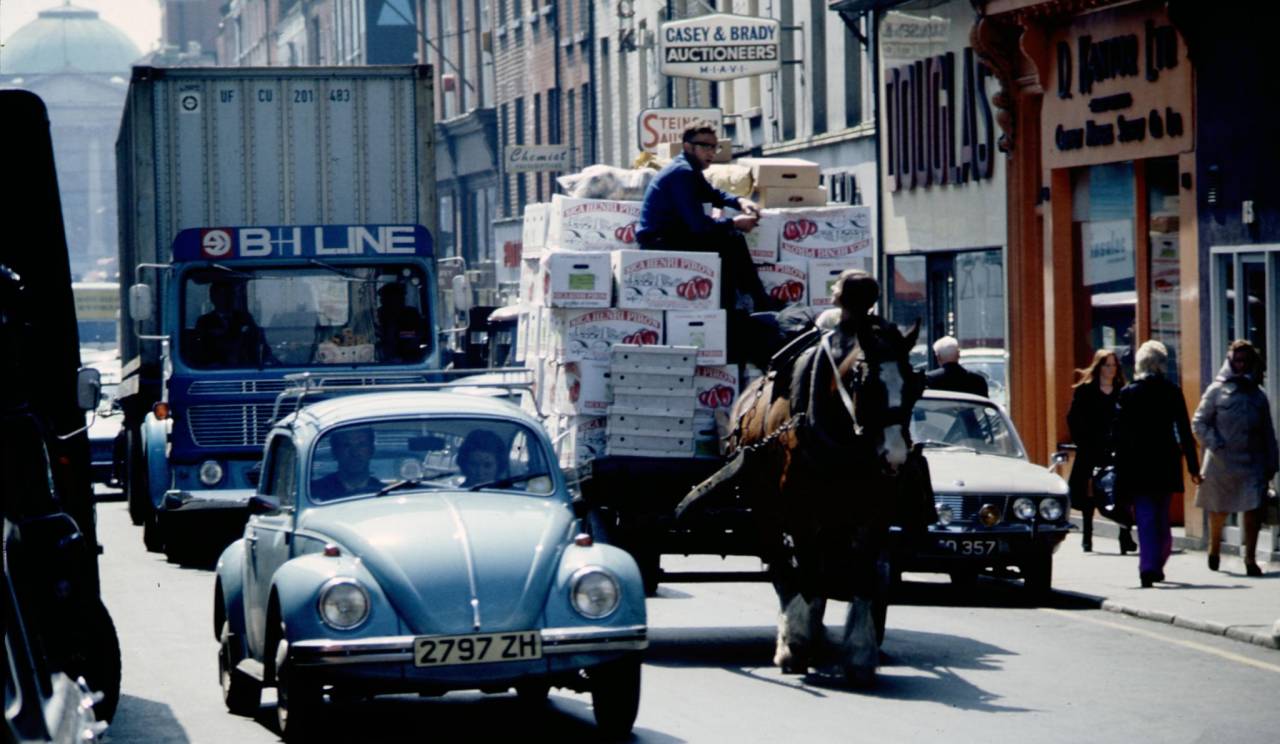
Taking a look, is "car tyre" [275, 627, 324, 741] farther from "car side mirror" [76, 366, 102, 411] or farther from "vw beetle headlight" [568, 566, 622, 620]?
"car side mirror" [76, 366, 102, 411]

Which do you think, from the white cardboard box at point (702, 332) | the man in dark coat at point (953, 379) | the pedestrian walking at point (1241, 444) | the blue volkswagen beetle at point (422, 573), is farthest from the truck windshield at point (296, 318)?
the blue volkswagen beetle at point (422, 573)

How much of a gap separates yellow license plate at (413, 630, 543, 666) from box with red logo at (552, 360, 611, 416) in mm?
4561

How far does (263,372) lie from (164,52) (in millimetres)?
129817

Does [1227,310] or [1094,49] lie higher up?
[1094,49]

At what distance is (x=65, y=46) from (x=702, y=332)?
186m

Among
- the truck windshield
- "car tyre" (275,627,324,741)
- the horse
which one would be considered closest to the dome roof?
the truck windshield

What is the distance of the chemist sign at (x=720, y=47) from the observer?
110 feet

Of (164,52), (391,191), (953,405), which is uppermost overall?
(164,52)

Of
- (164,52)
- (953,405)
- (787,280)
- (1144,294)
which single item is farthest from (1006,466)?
(164,52)

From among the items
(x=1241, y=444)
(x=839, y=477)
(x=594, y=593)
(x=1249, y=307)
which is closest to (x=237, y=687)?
(x=594, y=593)

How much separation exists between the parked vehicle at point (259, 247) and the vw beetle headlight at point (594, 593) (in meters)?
9.99

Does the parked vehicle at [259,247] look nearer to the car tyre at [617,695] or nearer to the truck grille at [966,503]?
the truck grille at [966,503]

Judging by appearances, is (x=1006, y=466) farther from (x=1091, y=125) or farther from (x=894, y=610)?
(x=1091, y=125)

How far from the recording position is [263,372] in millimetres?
21234
